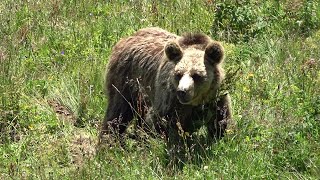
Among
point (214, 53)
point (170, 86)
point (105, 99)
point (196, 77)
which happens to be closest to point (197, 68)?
point (196, 77)

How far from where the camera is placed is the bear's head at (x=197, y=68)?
21.0ft

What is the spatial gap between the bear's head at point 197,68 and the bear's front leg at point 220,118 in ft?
0.41

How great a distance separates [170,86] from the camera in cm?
667

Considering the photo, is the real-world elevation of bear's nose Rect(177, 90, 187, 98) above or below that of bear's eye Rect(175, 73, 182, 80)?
below

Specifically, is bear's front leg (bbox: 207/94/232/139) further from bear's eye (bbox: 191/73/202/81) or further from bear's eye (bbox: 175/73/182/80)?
bear's eye (bbox: 175/73/182/80)

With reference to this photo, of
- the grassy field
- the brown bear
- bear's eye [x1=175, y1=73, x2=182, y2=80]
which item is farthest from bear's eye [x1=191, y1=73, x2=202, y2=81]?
the grassy field

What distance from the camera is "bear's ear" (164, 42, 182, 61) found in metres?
6.64

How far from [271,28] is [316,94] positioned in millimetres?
2772

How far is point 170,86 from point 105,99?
1.84 metres

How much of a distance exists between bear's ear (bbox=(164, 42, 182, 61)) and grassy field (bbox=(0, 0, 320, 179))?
712mm

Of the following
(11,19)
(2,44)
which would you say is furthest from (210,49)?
(11,19)

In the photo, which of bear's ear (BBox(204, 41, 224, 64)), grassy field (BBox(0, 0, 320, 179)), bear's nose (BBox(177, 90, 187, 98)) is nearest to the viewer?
grassy field (BBox(0, 0, 320, 179))

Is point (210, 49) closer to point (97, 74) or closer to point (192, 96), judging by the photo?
point (192, 96)

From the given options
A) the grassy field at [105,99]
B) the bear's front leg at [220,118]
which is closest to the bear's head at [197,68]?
the bear's front leg at [220,118]
